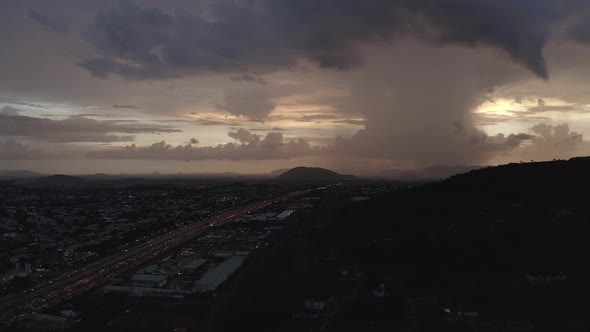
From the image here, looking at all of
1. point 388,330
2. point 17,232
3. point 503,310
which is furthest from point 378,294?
point 17,232

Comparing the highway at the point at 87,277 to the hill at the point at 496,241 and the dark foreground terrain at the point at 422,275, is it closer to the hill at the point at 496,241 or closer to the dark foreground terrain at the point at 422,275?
the dark foreground terrain at the point at 422,275

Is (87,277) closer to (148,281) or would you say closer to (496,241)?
(148,281)

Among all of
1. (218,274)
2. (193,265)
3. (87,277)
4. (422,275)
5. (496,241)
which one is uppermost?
(496,241)

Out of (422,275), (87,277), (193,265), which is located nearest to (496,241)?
(422,275)

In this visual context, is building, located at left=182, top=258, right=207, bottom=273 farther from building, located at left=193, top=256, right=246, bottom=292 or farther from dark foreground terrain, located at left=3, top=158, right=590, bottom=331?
building, located at left=193, top=256, right=246, bottom=292

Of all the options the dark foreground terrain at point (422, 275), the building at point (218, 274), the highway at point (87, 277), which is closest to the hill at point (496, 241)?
the dark foreground terrain at point (422, 275)

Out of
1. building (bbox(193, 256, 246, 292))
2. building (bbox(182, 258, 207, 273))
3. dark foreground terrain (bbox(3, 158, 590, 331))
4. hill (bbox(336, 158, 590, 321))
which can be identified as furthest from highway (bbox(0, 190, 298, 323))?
hill (bbox(336, 158, 590, 321))
